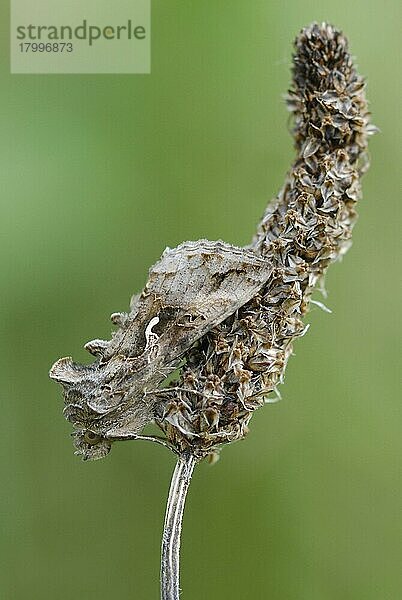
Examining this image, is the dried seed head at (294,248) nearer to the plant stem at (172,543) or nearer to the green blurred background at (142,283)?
the plant stem at (172,543)

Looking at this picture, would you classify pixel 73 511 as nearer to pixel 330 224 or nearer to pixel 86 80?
pixel 86 80

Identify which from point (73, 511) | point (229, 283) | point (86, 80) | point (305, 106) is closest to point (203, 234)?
point (86, 80)

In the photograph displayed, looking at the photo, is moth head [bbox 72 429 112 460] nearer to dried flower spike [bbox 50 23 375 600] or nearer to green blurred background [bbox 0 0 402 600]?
dried flower spike [bbox 50 23 375 600]

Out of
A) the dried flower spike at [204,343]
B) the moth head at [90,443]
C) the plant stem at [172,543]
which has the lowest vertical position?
the plant stem at [172,543]

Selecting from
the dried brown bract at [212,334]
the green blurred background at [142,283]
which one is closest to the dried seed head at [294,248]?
the dried brown bract at [212,334]

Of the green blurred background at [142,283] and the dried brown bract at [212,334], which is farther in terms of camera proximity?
the green blurred background at [142,283]

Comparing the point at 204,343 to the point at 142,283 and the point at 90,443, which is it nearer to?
the point at 90,443

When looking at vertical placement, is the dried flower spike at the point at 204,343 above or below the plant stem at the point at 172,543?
above
